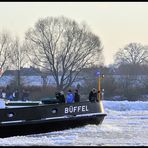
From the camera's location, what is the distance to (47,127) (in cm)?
1897

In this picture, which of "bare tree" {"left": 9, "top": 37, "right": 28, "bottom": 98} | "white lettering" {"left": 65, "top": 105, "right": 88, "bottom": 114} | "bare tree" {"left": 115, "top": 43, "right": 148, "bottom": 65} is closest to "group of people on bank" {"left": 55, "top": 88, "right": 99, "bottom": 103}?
"white lettering" {"left": 65, "top": 105, "right": 88, "bottom": 114}

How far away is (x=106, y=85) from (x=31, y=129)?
44.9 metres

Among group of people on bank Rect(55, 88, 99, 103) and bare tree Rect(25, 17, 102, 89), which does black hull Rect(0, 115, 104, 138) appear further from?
bare tree Rect(25, 17, 102, 89)

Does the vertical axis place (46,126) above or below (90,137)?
above

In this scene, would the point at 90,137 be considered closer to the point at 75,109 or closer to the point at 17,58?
the point at 75,109

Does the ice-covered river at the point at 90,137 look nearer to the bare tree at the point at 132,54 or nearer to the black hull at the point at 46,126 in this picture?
the black hull at the point at 46,126

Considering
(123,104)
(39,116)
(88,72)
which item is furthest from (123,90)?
(39,116)

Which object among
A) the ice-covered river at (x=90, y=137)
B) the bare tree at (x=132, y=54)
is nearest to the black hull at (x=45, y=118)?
the ice-covered river at (x=90, y=137)

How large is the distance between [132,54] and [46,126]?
94710 mm

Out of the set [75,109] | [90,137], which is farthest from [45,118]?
[90,137]

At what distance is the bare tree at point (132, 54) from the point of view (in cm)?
10987

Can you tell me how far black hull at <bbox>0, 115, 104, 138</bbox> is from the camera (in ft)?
58.9

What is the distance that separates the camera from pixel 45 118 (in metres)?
18.8

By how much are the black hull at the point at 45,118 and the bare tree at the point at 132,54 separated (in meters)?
88.4
